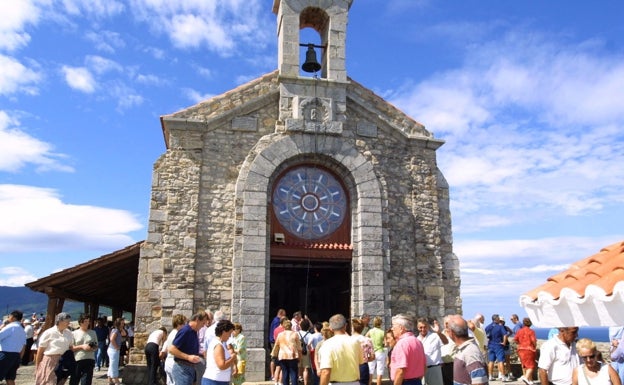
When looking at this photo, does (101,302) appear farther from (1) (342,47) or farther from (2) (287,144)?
(1) (342,47)

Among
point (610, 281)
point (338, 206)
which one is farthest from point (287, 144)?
point (610, 281)

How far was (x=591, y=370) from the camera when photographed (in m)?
4.40

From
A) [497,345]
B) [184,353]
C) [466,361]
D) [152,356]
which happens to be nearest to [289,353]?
[152,356]

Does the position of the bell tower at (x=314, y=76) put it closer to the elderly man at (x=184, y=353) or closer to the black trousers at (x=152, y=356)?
the black trousers at (x=152, y=356)

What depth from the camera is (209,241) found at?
11344 millimetres

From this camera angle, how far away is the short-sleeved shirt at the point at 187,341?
6029mm

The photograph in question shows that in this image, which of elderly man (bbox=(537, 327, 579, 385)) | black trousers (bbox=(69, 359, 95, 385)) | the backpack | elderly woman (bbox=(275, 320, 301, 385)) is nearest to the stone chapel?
the backpack

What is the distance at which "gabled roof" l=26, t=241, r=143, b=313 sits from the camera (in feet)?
37.5

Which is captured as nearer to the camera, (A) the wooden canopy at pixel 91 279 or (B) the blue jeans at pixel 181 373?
(B) the blue jeans at pixel 181 373

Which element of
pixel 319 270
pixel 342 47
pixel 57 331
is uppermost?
pixel 342 47

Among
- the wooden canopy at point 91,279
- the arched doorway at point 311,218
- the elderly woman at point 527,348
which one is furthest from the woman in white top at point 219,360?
the elderly woman at point 527,348

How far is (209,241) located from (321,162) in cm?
318

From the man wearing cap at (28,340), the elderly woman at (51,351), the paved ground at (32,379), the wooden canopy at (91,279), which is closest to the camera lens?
the elderly woman at (51,351)

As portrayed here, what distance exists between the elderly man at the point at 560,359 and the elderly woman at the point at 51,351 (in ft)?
20.5
